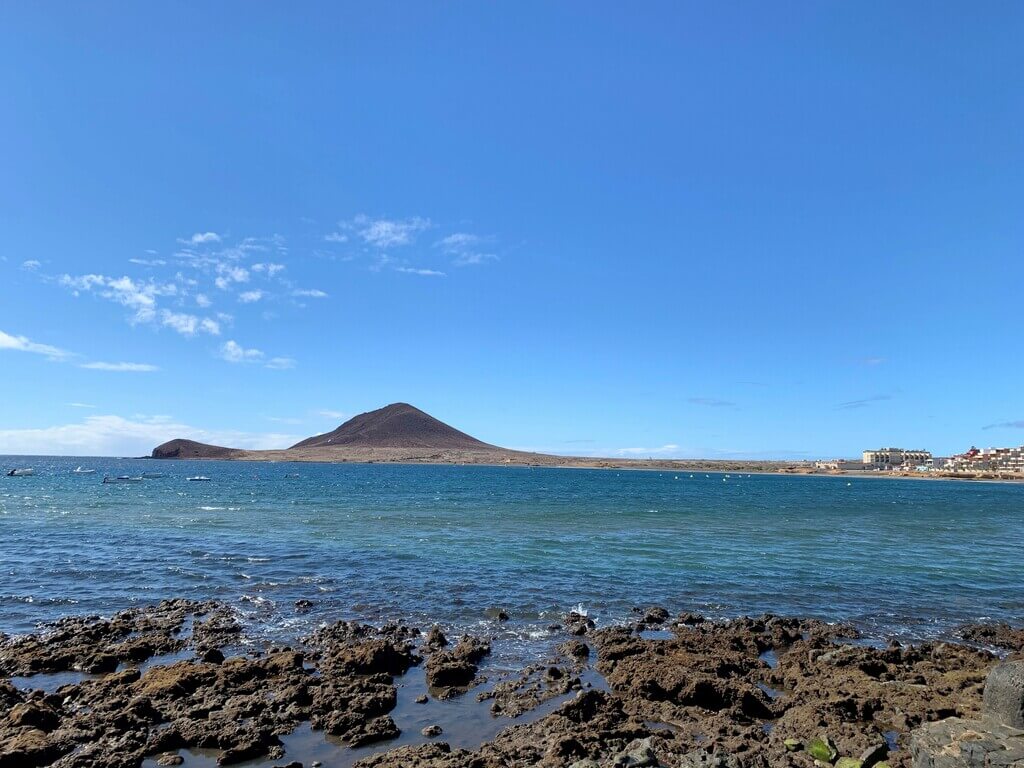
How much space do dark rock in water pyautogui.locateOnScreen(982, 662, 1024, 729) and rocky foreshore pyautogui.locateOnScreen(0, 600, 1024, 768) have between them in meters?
1.45

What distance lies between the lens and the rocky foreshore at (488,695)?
30.8 ft

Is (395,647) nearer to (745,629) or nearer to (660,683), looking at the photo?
(660,683)

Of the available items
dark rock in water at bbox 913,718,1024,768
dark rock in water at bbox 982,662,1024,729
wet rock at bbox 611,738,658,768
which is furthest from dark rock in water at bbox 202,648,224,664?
dark rock in water at bbox 982,662,1024,729

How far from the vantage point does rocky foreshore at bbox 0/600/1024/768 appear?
30.8 ft

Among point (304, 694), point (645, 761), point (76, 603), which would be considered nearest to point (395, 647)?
point (304, 694)

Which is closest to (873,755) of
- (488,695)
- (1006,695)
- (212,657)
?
(1006,695)

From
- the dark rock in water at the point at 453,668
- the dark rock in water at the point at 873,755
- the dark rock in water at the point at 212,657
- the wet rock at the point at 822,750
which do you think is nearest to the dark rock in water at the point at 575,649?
the dark rock in water at the point at 453,668

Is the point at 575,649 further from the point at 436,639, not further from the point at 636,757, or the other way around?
the point at 636,757

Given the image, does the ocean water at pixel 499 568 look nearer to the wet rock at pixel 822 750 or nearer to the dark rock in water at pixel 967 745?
the wet rock at pixel 822 750

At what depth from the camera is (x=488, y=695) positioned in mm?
11922

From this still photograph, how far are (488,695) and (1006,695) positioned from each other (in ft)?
27.6

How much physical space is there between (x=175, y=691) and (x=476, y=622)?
310 inches

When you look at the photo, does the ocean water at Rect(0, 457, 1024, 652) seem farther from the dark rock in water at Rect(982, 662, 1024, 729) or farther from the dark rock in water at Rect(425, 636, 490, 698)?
the dark rock in water at Rect(982, 662, 1024, 729)

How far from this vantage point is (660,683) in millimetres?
12008
